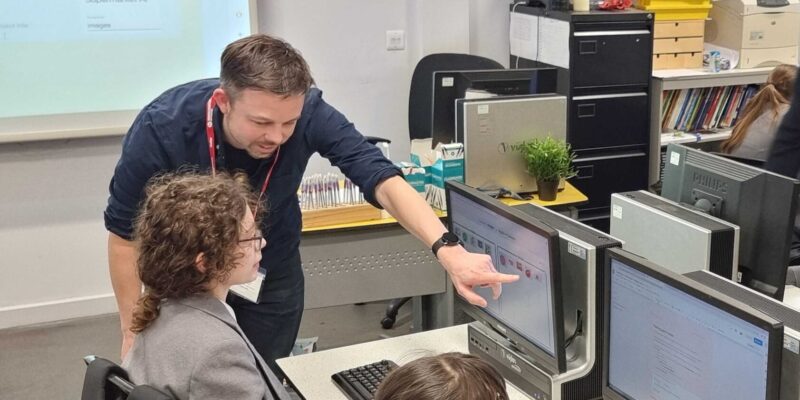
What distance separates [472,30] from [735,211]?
3048mm

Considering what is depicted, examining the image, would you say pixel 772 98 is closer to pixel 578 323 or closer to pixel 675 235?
pixel 675 235

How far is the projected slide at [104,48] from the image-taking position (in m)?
4.01

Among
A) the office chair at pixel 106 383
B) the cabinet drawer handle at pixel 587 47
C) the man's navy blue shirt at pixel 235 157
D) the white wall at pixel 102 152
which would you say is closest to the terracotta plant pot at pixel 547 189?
the cabinet drawer handle at pixel 587 47

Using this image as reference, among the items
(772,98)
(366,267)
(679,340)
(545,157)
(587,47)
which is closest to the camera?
(679,340)

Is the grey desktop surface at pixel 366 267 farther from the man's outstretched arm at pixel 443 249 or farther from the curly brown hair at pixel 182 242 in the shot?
the curly brown hair at pixel 182 242

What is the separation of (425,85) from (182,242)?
303 cm

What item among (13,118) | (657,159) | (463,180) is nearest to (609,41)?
(657,159)

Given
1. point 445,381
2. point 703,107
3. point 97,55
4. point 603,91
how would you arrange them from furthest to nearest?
point 703,107, point 603,91, point 97,55, point 445,381

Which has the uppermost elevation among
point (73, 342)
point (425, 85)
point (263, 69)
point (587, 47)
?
point (263, 69)

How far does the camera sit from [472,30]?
493 centimetres

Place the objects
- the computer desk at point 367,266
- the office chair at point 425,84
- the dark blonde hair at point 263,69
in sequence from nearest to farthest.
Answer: the dark blonde hair at point 263,69
the computer desk at point 367,266
the office chair at point 425,84

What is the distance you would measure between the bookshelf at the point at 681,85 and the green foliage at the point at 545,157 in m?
1.43

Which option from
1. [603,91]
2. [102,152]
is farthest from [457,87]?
[102,152]

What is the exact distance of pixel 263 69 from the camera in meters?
1.90
